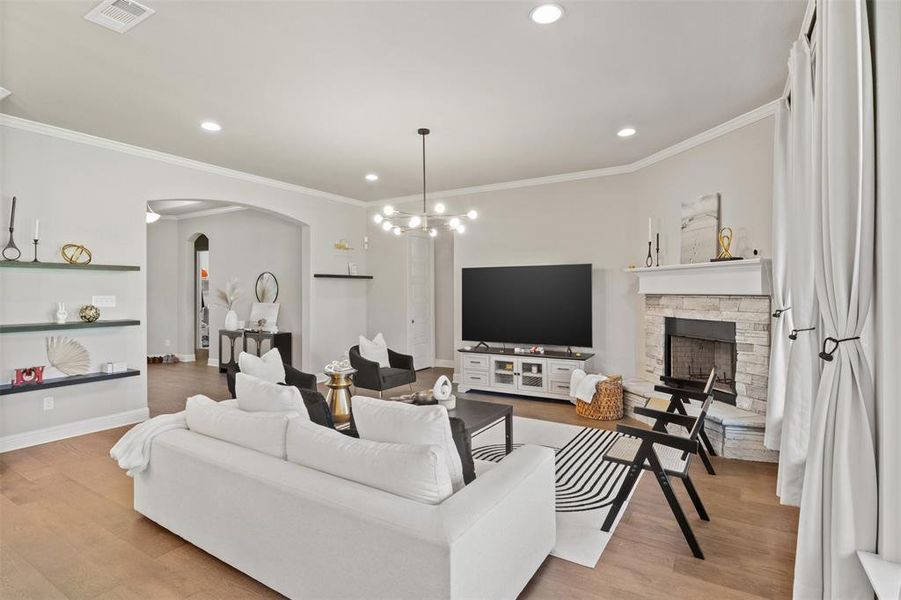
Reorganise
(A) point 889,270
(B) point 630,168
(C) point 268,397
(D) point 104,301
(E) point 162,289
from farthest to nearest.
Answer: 1. (E) point 162,289
2. (B) point 630,168
3. (D) point 104,301
4. (C) point 268,397
5. (A) point 889,270

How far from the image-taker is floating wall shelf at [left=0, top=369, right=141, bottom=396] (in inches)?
158

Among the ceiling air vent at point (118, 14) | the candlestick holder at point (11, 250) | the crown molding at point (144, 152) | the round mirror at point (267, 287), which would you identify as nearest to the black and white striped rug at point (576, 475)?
the ceiling air vent at point (118, 14)

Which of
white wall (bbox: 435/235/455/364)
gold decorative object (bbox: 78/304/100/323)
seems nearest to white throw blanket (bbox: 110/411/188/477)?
gold decorative object (bbox: 78/304/100/323)

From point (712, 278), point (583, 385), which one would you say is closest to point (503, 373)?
point (583, 385)

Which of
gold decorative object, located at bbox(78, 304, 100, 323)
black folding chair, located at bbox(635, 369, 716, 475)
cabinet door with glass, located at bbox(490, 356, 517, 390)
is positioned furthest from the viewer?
cabinet door with glass, located at bbox(490, 356, 517, 390)

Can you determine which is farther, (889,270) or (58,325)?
(58,325)

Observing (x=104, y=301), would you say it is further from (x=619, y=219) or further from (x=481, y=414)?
(x=619, y=219)

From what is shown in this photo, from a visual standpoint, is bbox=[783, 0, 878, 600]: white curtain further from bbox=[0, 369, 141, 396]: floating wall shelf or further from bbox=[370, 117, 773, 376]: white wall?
bbox=[0, 369, 141, 396]: floating wall shelf

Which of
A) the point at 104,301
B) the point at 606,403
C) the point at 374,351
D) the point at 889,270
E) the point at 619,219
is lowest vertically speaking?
the point at 606,403

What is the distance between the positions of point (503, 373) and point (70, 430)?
15.5 feet

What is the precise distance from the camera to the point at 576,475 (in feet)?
11.5

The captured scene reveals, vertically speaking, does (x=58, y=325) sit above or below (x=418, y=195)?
below

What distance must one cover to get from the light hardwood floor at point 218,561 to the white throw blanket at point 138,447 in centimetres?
42

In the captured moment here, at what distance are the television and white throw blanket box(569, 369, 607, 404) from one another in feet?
1.83
